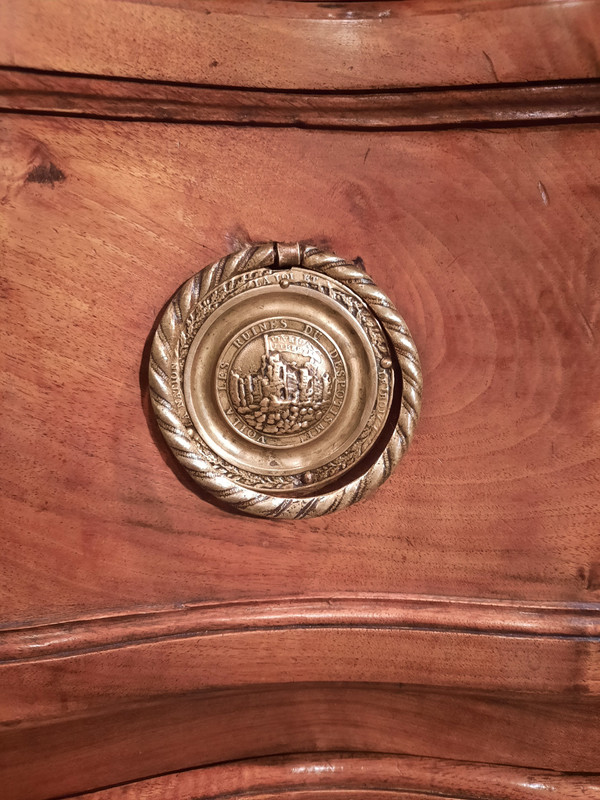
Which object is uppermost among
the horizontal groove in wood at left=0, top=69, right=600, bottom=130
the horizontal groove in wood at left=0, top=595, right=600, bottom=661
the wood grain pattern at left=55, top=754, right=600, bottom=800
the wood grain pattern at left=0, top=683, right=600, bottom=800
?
the horizontal groove in wood at left=0, top=69, right=600, bottom=130

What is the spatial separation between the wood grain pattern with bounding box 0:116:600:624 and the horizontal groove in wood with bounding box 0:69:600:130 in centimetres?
2

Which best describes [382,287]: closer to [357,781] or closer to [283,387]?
[283,387]

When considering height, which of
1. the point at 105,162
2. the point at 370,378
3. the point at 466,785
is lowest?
the point at 466,785

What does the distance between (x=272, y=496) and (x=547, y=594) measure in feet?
1.06

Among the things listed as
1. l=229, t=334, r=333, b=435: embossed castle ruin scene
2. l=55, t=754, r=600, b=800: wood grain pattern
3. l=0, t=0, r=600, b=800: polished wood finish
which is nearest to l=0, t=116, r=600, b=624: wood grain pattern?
l=0, t=0, r=600, b=800: polished wood finish

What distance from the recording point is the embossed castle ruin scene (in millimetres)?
692

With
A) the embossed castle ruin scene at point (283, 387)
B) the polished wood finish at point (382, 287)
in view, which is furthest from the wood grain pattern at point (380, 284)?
the embossed castle ruin scene at point (283, 387)

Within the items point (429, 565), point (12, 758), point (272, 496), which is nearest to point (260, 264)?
point (272, 496)

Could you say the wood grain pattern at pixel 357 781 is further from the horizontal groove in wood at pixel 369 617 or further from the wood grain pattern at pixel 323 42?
the wood grain pattern at pixel 323 42

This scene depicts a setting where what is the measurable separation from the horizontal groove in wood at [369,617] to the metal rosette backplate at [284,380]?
11 cm

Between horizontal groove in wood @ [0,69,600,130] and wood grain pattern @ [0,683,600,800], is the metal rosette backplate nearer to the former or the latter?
horizontal groove in wood @ [0,69,600,130]

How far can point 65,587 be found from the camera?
71 cm

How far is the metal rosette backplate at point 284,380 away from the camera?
692 mm

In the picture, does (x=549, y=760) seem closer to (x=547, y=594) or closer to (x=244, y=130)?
(x=547, y=594)
